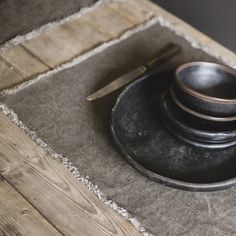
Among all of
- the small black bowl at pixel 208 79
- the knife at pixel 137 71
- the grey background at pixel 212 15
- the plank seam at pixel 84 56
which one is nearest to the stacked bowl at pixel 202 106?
the small black bowl at pixel 208 79

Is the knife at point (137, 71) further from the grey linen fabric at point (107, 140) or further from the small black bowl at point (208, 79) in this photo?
the small black bowl at point (208, 79)

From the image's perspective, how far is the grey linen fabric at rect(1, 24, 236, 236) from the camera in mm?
724

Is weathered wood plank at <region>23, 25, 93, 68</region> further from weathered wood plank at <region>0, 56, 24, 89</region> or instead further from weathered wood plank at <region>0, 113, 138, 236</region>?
weathered wood plank at <region>0, 113, 138, 236</region>

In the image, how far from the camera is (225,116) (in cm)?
76

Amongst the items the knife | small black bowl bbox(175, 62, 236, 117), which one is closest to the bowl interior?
small black bowl bbox(175, 62, 236, 117)

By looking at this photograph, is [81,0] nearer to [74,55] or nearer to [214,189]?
[74,55]

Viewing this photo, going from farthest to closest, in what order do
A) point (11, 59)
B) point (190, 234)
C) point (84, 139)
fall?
point (11, 59), point (84, 139), point (190, 234)

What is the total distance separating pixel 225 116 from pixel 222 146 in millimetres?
49

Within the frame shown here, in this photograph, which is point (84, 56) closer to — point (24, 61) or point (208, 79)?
point (24, 61)

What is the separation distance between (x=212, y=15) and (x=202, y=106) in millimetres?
577

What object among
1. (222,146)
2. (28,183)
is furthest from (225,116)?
(28,183)

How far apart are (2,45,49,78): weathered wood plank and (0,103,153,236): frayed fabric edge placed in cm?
11

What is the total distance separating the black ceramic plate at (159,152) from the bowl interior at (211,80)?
8 cm

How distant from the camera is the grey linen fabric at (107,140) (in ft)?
2.37
